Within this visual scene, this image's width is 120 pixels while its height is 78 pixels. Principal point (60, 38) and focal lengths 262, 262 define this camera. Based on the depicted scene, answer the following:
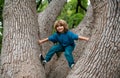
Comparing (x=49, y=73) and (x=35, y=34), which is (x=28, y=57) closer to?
(x=35, y=34)

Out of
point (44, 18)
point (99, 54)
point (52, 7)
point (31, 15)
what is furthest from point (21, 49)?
point (52, 7)

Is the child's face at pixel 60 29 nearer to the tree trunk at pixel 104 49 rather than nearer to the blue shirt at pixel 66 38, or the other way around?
the blue shirt at pixel 66 38

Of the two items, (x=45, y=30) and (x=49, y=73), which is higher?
(x=45, y=30)

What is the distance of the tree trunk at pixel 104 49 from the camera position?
3781 millimetres

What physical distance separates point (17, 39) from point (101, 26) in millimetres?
1537

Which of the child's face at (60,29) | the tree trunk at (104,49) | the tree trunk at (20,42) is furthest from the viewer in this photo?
the child's face at (60,29)

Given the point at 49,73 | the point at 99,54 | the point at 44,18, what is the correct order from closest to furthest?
1. the point at 99,54
2. the point at 49,73
3. the point at 44,18

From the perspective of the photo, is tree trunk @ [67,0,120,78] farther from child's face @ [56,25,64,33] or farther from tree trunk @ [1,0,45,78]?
child's face @ [56,25,64,33]

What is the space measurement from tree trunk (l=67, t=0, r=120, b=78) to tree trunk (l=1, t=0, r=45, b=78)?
2.45 ft

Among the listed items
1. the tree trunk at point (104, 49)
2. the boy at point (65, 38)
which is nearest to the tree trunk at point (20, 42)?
the boy at point (65, 38)

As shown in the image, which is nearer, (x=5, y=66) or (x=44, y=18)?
(x=5, y=66)

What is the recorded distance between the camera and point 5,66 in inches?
169

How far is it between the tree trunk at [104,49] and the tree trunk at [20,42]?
748 millimetres

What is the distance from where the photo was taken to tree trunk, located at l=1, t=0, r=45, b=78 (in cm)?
420
